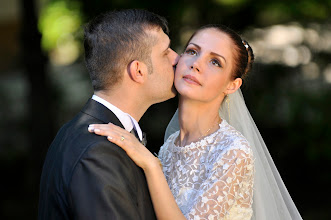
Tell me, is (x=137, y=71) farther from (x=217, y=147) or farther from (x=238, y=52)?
(x=238, y=52)

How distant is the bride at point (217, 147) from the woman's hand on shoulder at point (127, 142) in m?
0.35

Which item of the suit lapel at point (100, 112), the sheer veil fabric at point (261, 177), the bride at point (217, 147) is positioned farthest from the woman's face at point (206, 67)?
the suit lapel at point (100, 112)

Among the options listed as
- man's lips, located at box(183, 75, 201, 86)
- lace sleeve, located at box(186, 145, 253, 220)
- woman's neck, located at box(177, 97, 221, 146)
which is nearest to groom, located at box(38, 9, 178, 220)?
man's lips, located at box(183, 75, 201, 86)

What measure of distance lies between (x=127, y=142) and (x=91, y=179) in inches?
13.1

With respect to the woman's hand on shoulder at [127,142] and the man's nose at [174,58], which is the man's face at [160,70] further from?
the woman's hand on shoulder at [127,142]

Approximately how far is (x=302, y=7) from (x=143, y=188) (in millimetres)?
5106

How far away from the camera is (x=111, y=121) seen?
252 centimetres

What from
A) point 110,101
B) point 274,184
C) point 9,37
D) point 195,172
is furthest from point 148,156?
point 9,37

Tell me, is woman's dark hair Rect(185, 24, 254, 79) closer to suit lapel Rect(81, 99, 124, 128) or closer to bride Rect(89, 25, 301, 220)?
bride Rect(89, 25, 301, 220)

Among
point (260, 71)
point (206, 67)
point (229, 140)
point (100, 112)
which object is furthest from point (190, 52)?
point (260, 71)

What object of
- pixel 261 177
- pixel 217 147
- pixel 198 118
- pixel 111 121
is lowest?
pixel 261 177

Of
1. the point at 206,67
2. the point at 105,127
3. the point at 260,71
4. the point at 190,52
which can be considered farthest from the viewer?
the point at 260,71

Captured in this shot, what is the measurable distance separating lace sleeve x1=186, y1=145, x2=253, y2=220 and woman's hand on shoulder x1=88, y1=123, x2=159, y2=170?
52cm

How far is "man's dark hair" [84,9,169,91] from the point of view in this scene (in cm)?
267
